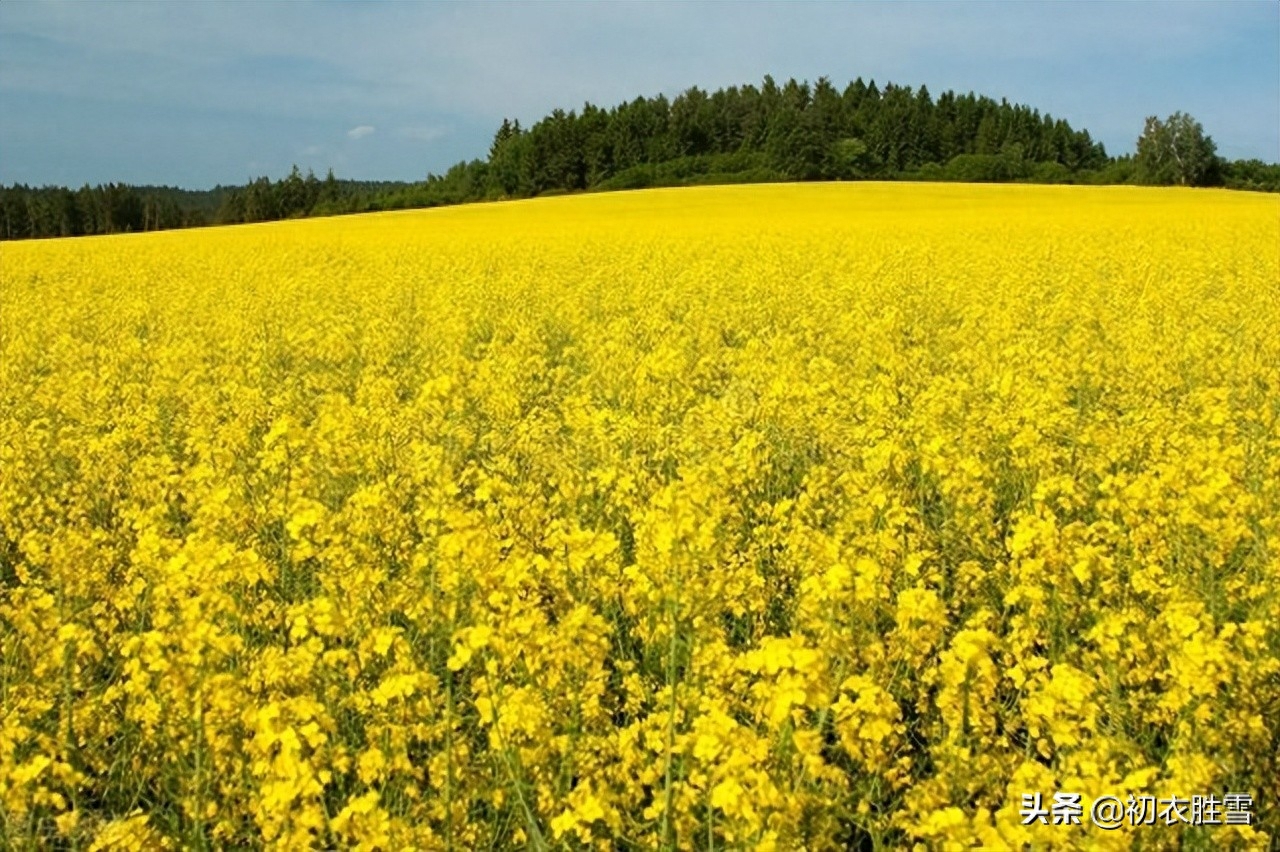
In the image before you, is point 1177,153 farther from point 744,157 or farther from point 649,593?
point 649,593

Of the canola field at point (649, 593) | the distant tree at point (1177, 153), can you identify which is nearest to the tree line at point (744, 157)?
the distant tree at point (1177, 153)

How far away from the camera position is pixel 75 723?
2936 millimetres

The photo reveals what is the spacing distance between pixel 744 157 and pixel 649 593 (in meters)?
62.2

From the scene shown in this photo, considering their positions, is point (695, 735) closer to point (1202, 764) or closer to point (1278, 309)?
point (1202, 764)

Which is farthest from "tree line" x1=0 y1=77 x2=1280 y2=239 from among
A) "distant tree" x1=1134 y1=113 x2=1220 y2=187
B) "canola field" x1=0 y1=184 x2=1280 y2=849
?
"canola field" x1=0 y1=184 x2=1280 y2=849

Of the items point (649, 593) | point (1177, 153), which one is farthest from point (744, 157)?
point (649, 593)

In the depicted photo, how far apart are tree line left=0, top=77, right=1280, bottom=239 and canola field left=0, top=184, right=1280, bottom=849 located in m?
51.7

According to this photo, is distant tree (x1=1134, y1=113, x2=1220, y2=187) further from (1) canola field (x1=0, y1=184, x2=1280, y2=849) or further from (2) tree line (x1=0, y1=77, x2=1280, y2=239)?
(1) canola field (x1=0, y1=184, x2=1280, y2=849)

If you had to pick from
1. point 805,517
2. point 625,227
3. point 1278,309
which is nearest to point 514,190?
point 625,227

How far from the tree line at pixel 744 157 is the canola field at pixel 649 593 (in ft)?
170

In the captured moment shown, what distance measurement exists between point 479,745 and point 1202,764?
2236mm

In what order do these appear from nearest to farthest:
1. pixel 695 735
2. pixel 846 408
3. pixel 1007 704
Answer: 1. pixel 695 735
2. pixel 1007 704
3. pixel 846 408

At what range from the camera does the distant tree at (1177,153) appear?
5522 centimetres

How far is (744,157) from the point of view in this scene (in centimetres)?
6228
